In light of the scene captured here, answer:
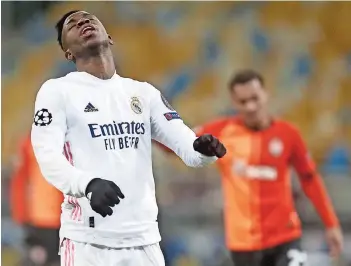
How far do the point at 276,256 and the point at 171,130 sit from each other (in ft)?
7.34

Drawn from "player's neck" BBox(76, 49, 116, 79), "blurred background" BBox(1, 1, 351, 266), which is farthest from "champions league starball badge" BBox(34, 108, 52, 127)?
"blurred background" BBox(1, 1, 351, 266)

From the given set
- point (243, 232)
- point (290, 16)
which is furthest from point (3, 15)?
point (243, 232)

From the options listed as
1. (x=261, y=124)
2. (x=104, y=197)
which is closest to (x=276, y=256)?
(x=261, y=124)

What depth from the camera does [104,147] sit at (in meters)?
3.09

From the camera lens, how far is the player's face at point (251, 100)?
220 inches

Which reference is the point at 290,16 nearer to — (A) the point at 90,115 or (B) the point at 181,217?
(B) the point at 181,217

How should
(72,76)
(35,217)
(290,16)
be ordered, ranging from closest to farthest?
(72,76)
(35,217)
(290,16)

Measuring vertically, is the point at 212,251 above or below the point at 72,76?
below

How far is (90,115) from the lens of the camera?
3.10 metres

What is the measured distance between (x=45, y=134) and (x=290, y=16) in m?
7.59

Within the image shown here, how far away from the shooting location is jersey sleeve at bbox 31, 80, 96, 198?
2.85m

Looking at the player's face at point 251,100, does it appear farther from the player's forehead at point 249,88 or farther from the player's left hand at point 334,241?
the player's left hand at point 334,241

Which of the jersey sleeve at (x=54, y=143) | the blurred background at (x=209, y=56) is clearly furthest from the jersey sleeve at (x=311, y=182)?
the blurred background at (x=209, y=56)

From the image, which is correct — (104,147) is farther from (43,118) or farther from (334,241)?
(334,241)
